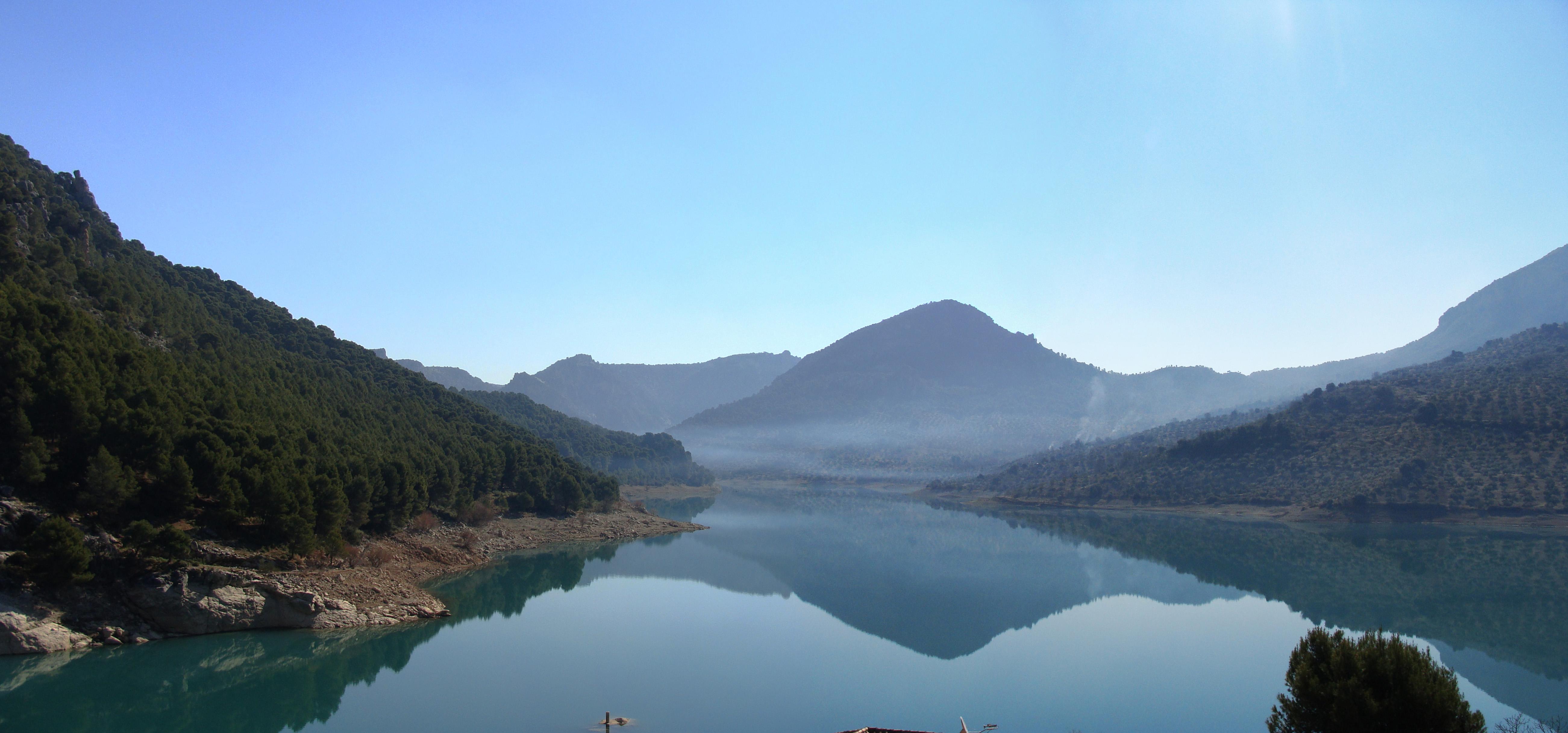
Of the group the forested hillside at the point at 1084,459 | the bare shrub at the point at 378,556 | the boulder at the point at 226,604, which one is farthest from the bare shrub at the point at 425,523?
the forested hillside at the point at 1084,459

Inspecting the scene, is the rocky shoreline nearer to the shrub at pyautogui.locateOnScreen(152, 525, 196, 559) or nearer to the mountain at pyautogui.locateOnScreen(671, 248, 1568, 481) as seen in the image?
the shrub at pyautogui.locateOnScreen(152, 525, 196, 559)

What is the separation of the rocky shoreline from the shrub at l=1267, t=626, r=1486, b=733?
78.4ft

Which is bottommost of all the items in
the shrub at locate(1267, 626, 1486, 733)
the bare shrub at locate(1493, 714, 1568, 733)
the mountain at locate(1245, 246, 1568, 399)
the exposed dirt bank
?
the bare shrub at locate(1493, 714, 1568, 733)

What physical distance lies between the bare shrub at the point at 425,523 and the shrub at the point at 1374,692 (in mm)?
35323

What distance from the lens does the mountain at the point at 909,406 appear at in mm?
136375

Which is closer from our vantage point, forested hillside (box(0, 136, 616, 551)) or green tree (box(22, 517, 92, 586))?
green tree (box(22, 517, 92, 586))

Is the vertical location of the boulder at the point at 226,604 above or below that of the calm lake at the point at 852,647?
above

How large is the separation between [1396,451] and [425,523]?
65199 mm

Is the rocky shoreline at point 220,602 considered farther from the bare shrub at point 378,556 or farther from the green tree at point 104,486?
Result: the green tree at point 104,486

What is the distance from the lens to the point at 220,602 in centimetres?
2109

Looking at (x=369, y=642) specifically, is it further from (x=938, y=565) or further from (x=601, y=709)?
(x=938, y=565)

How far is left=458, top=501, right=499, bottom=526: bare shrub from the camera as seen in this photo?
139ft

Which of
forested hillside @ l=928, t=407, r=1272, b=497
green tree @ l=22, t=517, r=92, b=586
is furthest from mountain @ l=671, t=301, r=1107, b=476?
green tree @ l=22, t=517, r=92, b=586

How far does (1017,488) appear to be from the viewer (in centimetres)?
8881
